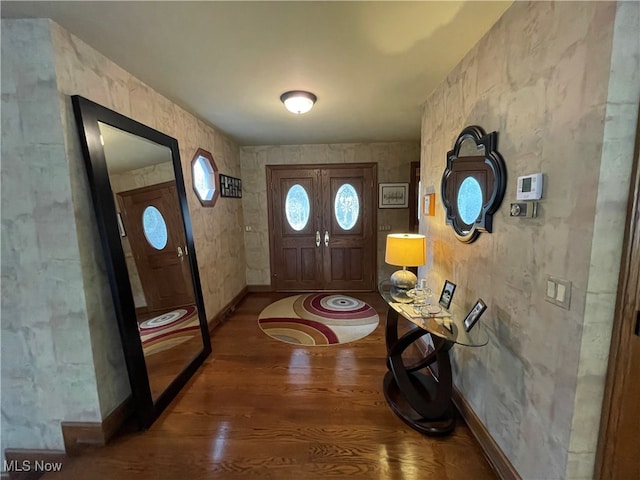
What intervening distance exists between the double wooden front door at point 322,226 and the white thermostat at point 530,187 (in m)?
3.33

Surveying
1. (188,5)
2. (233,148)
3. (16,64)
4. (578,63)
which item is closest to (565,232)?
(578,63)

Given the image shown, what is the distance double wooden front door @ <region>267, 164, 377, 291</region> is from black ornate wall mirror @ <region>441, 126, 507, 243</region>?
2502 millimetres

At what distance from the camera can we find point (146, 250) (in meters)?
2.15

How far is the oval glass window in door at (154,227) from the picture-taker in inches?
85.4

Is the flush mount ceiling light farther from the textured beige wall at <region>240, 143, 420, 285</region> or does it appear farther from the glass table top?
the textured beige wall at <region>240, 143, 420, 285</region>

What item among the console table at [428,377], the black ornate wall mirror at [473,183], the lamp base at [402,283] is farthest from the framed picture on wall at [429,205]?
the console table at [428,377]

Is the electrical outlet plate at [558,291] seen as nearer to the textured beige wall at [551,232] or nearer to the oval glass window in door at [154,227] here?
the textured beige wall at [551,232]

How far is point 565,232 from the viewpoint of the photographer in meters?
1.12

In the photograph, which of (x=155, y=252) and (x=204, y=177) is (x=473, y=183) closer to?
(x=155, y=252)

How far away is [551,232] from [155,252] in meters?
2.60

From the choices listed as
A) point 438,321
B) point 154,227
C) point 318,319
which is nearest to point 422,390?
point 438,321

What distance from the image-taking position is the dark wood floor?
1581 mm

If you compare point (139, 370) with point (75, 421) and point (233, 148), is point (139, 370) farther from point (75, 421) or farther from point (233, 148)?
point (233, 148)

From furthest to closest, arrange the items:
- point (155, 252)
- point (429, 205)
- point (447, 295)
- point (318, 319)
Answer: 1. point (318, 319)
2. point (429, 205)
3. point (155, 252)
4. point (447, 295)
